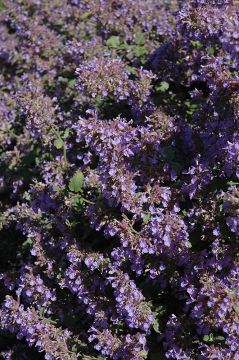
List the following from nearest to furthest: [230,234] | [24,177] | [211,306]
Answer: [211,306]
[230,234]
[24,177]

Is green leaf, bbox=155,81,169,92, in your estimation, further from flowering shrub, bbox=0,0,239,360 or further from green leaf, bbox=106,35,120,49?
green leaf, bbox=106,35,120,49

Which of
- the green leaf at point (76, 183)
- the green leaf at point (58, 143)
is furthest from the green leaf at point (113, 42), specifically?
the green leaf at point (76, 183)

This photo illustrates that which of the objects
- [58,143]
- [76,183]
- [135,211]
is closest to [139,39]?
[58,143]

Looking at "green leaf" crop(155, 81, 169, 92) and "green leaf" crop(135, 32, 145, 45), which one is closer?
"green leaf" crop(155, 81, 169, 92)

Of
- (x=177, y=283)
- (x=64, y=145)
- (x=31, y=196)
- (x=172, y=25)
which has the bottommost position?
A: (x=177, y=283)

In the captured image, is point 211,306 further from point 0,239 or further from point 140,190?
point 0,239

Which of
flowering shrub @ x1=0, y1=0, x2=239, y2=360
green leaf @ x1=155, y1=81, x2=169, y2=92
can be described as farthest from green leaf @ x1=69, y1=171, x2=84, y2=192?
green leaf @ x1=155, y1=81, x2=169, y2=92

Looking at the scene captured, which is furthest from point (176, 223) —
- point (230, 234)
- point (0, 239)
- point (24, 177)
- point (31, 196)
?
point (0, 239)

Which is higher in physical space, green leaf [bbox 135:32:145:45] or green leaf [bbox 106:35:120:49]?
green leaf [bbox 135:32:145:45]

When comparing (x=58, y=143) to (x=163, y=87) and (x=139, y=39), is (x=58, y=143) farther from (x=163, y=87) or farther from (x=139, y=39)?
(x=139, y=39)
